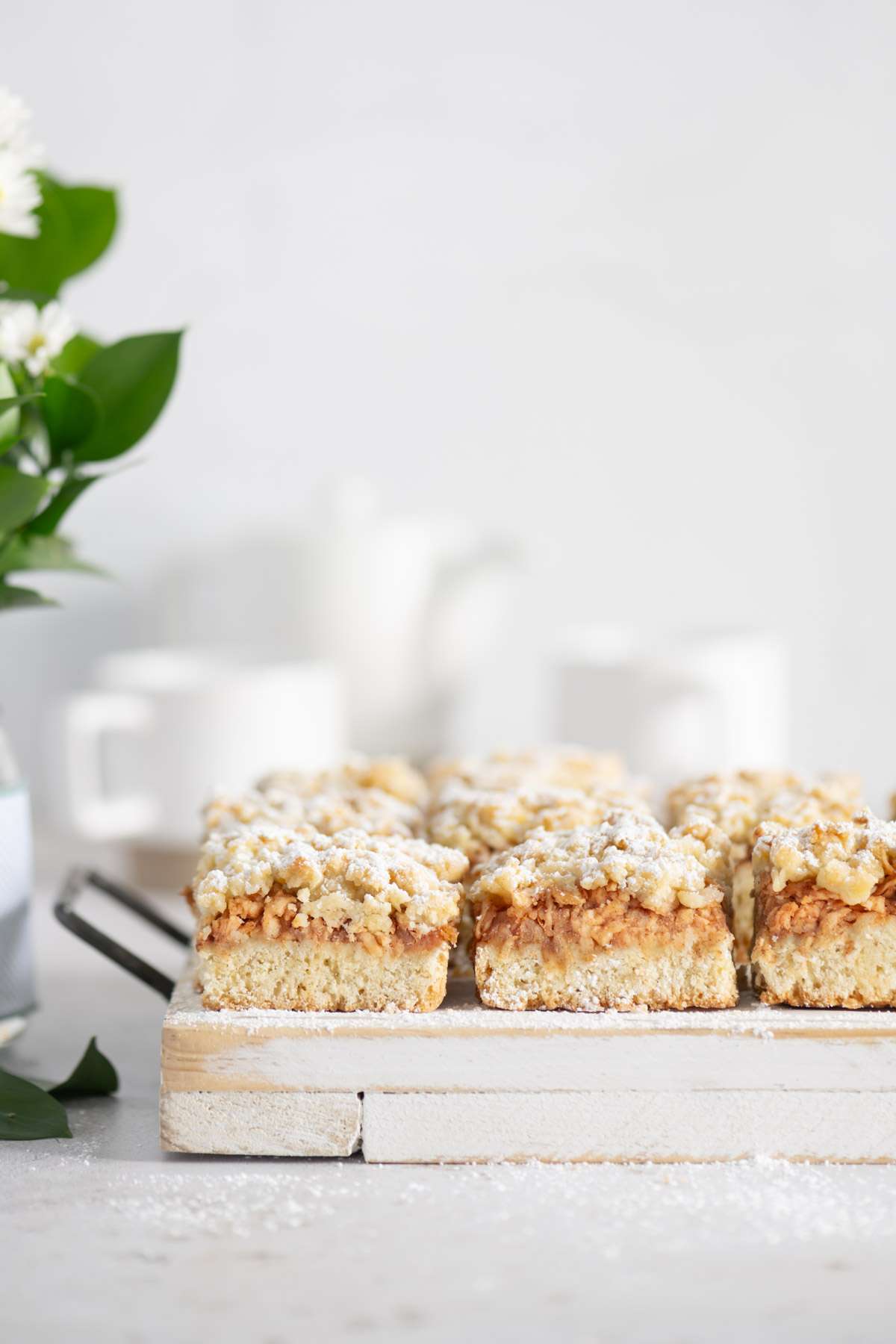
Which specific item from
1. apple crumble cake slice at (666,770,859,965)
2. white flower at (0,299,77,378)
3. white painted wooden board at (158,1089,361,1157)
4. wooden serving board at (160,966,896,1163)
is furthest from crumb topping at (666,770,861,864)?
white flower at (0,299,77,378)

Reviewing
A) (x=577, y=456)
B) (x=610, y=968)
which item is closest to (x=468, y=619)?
(x=577, y=456)

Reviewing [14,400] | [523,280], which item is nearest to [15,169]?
[14,400]

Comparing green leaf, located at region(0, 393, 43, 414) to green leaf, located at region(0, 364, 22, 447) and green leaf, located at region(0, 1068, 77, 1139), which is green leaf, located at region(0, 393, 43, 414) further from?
green leaf, located at region(0, 1068, 77, 1139)

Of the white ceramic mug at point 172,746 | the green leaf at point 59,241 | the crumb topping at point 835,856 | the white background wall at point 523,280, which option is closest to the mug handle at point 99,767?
the white ceramic mug at point 172,746

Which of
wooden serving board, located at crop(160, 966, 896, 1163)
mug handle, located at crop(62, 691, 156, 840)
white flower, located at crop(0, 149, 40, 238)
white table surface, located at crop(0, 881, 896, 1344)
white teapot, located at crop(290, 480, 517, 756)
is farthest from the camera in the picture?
white teapot, located at crop(290, 480, 517, 756)

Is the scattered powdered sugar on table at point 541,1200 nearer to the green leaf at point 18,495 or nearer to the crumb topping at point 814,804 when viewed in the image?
the crumb topping at point 814,804

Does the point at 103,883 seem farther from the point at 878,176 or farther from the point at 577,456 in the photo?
the point at 878,176

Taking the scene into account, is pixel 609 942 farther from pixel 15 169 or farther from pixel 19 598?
pixel 15 169
